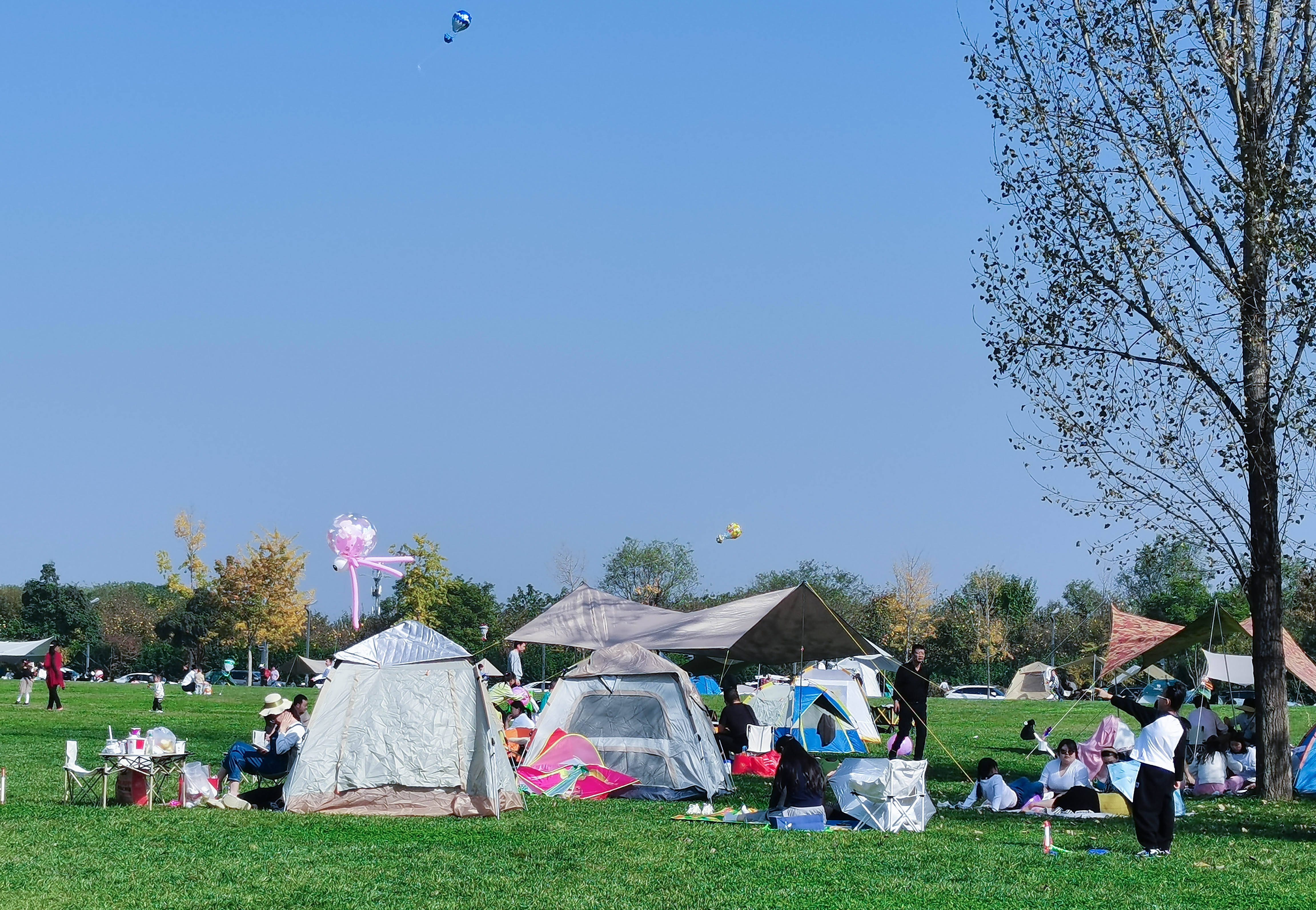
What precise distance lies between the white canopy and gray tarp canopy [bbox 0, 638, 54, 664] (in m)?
53.9

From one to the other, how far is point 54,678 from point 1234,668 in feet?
86.4

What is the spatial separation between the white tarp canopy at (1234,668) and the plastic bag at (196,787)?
22.8 meters

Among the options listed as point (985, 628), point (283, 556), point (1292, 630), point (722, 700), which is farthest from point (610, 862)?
point (985, 628)

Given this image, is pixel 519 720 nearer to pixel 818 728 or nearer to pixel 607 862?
pixel 818 728

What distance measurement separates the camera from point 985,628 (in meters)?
65.8

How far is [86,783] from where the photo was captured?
1380cm

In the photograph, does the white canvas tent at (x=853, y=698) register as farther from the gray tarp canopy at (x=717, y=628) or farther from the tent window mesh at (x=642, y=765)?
the tent window mesh at (x=642, y=765)

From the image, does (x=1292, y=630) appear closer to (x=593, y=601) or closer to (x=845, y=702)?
(x=845, y=702)

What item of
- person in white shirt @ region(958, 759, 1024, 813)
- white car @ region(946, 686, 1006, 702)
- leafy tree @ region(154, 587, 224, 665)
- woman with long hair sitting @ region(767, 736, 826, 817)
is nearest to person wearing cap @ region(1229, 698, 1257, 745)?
person in white shirt @ region(958, 759, 1024, 813)

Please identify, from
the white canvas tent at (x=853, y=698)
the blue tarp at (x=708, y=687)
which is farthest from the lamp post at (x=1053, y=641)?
the white canvas tent at (x=853, y=698)

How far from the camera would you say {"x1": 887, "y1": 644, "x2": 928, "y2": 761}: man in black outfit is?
17.8 m

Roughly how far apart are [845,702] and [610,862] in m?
18.4

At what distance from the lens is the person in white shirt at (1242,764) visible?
16328 mm

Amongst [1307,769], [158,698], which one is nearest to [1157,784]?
[1307,769]
